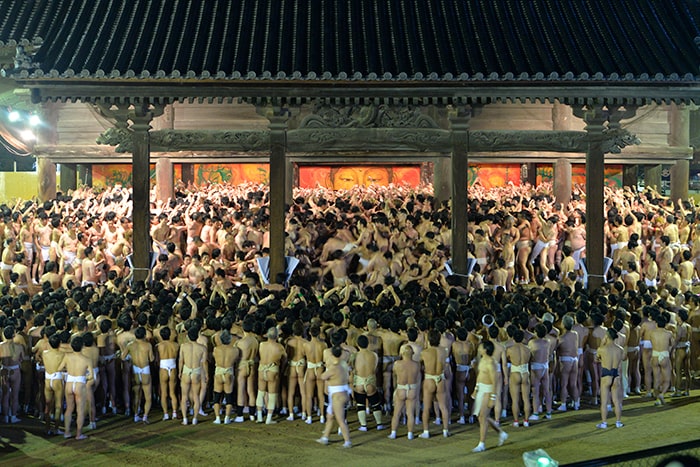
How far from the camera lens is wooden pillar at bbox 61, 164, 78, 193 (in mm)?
22094

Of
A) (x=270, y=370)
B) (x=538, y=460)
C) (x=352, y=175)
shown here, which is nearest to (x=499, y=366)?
(x=270, y=370)

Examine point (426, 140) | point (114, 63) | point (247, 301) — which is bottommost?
point (247, 301)

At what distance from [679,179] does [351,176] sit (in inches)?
347

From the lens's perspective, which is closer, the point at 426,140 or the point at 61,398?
the point at 61,398

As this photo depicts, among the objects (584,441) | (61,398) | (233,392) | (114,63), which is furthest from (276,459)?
(114,63)

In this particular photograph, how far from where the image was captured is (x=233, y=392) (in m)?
9.97

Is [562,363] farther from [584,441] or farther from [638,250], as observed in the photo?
[638,250]

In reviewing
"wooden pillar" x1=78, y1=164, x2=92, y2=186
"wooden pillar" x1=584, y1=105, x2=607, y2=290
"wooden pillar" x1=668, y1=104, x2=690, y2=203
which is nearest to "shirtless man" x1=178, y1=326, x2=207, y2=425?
"wooden pillar" x1=584, y1=105, x2=607, y2=290

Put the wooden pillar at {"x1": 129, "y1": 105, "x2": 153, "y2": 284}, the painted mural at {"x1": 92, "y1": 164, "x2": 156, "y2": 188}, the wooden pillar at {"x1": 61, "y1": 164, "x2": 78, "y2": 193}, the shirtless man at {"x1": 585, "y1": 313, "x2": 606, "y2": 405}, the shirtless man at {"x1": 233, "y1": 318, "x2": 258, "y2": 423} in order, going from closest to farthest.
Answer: the shirtless man at {"x1": 233, "y1": 318, "x2": 258, "y2": 423}, the shirtless man at {"x1": 585, "y1": 313, "x2": 606, "y2": 405}, the wooden pillar at {"x1": 129, "y1": 105, "x2": 153, "y2": 284}, the wooden pillar at {"x1": 61, "y1": 164, "x2": 78, "y2": 193}, the painted mural at {"x1": 92, "y1": 164, "x2": 156, "y2": 188}

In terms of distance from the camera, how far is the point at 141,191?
13.6 meters

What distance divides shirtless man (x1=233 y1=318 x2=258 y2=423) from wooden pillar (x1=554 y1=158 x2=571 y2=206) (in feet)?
40.3

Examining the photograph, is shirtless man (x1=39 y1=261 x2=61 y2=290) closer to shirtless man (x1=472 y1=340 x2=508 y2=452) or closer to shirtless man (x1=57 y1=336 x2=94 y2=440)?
shirtless man (x1=57 y1=336 x2=94 y2=440)

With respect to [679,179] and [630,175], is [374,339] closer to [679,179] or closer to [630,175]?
[679,179]

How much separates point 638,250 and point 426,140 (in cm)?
500
